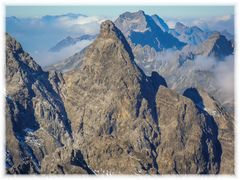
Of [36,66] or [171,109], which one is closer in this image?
[171,109]

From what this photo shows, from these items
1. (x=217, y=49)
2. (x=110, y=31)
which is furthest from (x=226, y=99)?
(x=110, y=31)

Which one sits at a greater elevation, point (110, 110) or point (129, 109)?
point (129, 109)

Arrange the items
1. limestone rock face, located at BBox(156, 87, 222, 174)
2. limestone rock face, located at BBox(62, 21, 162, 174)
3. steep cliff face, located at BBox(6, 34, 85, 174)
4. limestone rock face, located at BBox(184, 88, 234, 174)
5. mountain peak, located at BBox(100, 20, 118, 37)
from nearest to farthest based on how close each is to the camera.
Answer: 1. steep cliff face, located at BBox(6, 34, 85, 174)
2. limestone rock face, located at BBox(156, 87, 222, 174)
3. limestone rock face, located at BBox(184, 88, 234, 174)
4. limestone rock face, located at BBox(62, 21, 162, 174)
5. mountain peak, located at BBox(100, 20, 118, 37)

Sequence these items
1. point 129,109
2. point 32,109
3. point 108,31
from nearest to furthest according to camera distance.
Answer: point 32,109 < point 129,109 < point 108,31

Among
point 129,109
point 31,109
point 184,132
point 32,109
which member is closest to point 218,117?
point 184,132

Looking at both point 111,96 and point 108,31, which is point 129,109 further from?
point 108,31

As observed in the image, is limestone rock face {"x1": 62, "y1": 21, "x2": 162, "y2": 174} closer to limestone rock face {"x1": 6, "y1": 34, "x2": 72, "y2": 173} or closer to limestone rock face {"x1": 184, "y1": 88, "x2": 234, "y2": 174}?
limestone rock face {"x1": 6, "y1": 34, "x2": 72, "y2": 173}

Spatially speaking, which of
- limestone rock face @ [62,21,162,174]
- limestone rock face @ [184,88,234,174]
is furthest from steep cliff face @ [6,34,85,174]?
limestone rock face @ [184,88,234,174]

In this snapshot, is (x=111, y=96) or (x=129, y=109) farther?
(x=111, y=96)

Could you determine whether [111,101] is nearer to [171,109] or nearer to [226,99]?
[171,109]
